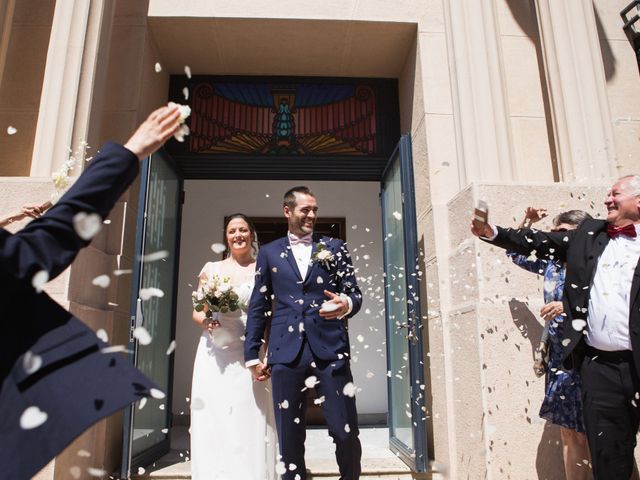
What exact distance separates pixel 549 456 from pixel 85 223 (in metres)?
3.60

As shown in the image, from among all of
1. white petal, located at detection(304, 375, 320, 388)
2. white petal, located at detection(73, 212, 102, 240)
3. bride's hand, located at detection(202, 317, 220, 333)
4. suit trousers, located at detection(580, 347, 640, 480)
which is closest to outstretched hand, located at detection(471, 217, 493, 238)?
suit trousers, located at detection(580, 347, 640, 480)

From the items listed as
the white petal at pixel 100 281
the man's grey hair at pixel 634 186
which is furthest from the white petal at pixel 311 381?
the man's grey hair at pixel 634 186

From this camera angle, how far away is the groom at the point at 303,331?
355cm

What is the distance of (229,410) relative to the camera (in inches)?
161

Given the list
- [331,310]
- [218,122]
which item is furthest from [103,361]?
[218,122]

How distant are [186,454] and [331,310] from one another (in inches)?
124

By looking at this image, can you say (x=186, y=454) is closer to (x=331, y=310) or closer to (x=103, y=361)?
(x=331, y=310)

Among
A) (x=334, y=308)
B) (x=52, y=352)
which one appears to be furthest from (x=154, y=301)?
(x=52, y=352)

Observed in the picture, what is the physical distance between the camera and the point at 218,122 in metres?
6.51

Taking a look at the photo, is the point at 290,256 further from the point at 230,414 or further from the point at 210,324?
the point at 230,414

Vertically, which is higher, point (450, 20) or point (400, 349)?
point (450, 20)

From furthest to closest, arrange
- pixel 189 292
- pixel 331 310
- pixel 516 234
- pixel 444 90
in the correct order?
1. pixel 189 292
2. pixel 444 90
3. pixel 331 310
4. pixel 516 234

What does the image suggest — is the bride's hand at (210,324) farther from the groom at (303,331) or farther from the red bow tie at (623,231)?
the red bow tie at (623,231)

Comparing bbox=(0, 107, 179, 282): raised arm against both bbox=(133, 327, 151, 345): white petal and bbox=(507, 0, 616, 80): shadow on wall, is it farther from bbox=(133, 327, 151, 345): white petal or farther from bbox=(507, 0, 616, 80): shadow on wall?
bbox=(507, 0, 616, 80): shadow on wall
